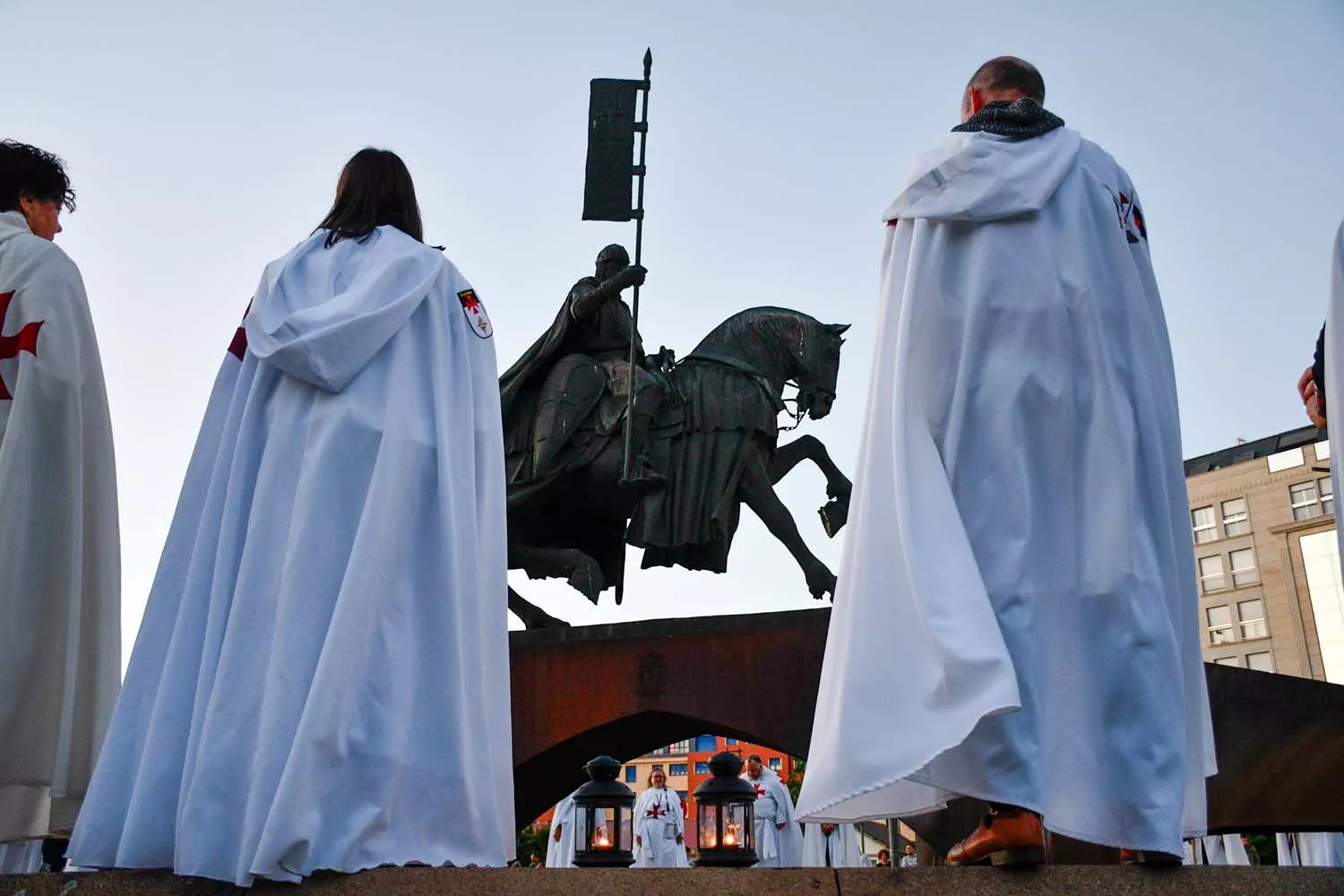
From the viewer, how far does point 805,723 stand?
931 cm

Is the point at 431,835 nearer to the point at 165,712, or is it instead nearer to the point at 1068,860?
the point at 165,712

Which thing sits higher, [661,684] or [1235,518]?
[1235,518]

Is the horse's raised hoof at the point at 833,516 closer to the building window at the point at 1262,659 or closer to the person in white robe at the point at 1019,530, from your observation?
the person in white robe at the point at 1019,530

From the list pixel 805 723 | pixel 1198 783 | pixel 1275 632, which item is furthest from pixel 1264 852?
pixel 1198 783

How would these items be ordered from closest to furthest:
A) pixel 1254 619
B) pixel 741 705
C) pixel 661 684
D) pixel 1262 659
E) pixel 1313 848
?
1. pixel 741 705
2. pixel 661 684
3. pixel 1313 848
4. pixel 1262 659
5. pixel 1254 619

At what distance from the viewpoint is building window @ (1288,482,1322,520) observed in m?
62.7

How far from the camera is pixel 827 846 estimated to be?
17125 mm

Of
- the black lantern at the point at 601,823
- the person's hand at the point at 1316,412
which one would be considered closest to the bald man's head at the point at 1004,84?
the person's hand at the point at 1316,412

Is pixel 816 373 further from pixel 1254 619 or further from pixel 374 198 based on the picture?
pixel 1254 619

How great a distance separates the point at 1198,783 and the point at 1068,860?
12.5 ft

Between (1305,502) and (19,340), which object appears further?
(1305,502)

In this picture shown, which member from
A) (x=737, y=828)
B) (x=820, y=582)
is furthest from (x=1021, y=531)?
(x=820, y=582)

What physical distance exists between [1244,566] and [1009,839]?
221 feet

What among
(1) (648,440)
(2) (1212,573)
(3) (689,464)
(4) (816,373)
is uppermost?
(2) (1212,573)
